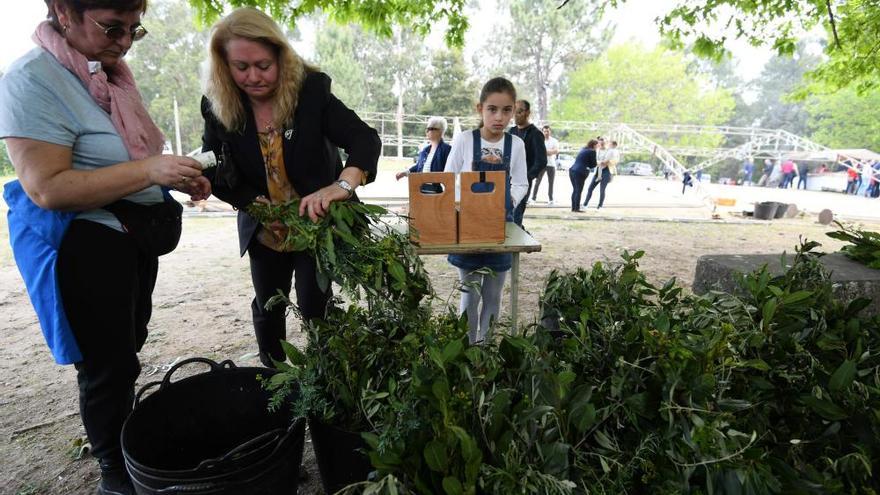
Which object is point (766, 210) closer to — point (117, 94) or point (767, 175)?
point (117, 94)

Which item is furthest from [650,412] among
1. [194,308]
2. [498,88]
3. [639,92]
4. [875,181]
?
[639,92]

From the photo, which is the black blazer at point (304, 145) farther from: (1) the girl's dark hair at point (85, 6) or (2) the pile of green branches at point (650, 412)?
(2) the pile of green branches at point (650, 412)

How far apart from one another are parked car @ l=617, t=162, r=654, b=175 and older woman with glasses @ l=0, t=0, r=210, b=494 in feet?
119

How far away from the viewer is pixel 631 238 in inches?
304

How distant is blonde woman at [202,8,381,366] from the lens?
179 centimetres

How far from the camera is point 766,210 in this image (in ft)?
36.6

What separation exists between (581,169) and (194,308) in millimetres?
8291

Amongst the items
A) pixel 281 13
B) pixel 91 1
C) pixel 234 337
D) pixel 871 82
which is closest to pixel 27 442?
pixel 234 337

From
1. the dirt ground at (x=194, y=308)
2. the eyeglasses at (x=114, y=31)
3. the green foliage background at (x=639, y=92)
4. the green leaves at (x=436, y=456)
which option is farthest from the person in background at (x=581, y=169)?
the green foliage background at (x=639, y=92)

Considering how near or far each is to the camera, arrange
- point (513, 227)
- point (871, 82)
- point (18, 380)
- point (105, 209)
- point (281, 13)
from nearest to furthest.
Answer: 1. point (105, 209)
2. point (18, 380)
3. point (513, 227)
4. point (281, 13)
5. point (871, 82)

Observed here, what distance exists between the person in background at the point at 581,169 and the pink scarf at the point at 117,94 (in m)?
9.34

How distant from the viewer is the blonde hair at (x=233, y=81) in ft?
5.69

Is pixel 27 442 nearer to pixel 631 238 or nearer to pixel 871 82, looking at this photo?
pixel 631 238

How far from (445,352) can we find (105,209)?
52.8 inches
